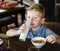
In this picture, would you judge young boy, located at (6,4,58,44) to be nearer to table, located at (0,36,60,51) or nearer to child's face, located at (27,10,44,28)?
child's face, located at (27,10,44,28)

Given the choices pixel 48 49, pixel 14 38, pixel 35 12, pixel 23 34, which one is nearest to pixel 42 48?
pixel 48 49

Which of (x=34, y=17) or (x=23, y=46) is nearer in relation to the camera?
(x=23, y=46)

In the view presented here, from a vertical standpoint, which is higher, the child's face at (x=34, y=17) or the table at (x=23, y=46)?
the child's face at (x=34, y=17)

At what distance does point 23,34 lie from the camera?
1365mm

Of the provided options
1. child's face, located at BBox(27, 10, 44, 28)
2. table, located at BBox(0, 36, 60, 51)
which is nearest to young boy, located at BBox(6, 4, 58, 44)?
child's face, located at BBox(27, 10, 44, 28)

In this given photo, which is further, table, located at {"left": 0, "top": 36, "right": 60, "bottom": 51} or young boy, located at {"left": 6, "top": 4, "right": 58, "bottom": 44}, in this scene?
young boy, located at {"left": 6, "top": 4, "right": 58, "bottom": 44}

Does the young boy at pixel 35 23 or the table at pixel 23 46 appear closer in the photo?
the table at pixel 23 46

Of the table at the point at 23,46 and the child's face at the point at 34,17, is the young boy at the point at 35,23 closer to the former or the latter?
the child's face at the point at 34,17

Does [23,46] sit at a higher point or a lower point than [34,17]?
lower

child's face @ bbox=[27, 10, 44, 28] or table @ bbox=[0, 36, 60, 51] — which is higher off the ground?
child's face @ bbox=[27, 10, 44, 28]

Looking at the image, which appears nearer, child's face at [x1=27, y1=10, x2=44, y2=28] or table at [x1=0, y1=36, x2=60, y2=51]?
table at [x1=0, y1=36, x2=60, y2=51]

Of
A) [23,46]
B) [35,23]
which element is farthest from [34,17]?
[23,46]

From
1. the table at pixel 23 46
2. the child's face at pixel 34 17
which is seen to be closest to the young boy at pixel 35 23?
the child's face at pixel 34 17

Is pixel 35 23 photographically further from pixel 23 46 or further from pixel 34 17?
pixel 23 46
